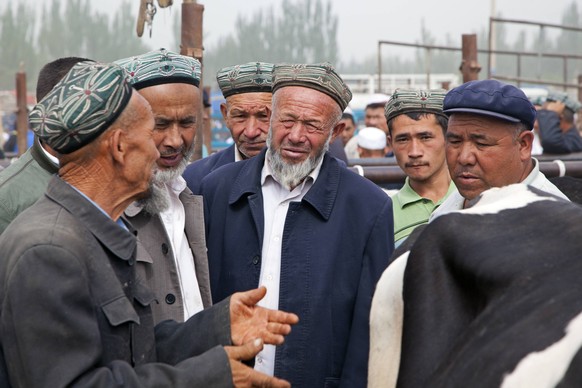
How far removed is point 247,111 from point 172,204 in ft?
4.21

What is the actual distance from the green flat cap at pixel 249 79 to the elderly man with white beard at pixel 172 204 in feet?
3.52

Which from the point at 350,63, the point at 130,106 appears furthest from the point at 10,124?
the point at 350,63

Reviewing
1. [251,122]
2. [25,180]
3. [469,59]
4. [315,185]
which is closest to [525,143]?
[315,185]

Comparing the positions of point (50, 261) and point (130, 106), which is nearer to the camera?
point (50, 261)

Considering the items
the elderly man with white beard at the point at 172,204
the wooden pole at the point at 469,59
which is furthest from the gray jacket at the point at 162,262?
the wooden pole at the point at 469,59

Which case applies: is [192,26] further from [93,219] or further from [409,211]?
[93,219]

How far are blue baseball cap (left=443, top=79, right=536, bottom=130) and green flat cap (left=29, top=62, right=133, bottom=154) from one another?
132 centimetres

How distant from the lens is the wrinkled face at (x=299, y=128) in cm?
315

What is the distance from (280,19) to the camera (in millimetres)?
65875

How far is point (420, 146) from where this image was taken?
13.6ft

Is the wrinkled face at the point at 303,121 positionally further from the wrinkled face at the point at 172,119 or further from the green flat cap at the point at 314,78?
the wrinkled face at the point at 172,119

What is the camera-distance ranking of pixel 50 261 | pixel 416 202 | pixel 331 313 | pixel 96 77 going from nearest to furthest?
pixel 50 261 < pixel 96 77 < pixel 331 313 < pixel 416 202

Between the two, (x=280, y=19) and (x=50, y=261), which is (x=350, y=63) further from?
(x=50, y=261)

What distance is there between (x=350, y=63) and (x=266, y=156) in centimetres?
7842
